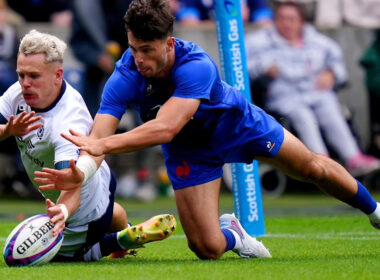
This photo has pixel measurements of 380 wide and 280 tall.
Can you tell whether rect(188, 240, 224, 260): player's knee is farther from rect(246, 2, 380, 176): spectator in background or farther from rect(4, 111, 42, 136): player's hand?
rect(246, 2, 380, 176): spectator in background

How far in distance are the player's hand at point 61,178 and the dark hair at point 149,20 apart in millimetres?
970

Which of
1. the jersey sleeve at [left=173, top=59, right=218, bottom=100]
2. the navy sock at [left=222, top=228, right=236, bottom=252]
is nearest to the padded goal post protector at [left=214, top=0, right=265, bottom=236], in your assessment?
the navy sock at [left=222, top=228, right=236, bottom=252]

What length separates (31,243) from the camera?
6.12 m

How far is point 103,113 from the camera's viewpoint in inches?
255

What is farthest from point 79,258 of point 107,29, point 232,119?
point 107,29

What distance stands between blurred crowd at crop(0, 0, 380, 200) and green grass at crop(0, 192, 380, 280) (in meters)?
2.09

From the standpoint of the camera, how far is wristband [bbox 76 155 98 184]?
19.7 ft

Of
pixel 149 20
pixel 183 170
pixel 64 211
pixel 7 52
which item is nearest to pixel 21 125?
pixel 64 211

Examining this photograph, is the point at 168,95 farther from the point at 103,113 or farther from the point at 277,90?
the point at 277,90

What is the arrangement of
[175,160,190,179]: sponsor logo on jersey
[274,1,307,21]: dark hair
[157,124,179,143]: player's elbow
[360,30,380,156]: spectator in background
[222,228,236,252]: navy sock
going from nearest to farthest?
[157,124,179,143]: player's elbow → [222,228,236,252]: navy sock → [175,160,190,179]: sponsor logo on jersey → [274,1,307,21]: dark hair → [360,30,380,156]: spectator in background

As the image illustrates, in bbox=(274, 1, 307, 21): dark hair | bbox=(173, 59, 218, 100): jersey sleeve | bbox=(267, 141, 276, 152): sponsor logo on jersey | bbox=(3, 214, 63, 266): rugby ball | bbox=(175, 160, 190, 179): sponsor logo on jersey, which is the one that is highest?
bbox=(173, 59, 218, 100): jersey sleeve

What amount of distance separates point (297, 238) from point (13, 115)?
291 centimetres

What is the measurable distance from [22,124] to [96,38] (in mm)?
6419

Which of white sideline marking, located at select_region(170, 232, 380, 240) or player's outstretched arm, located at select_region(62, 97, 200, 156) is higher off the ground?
player's outstretched arm, located at select_region(62, 97, 200, 156)
